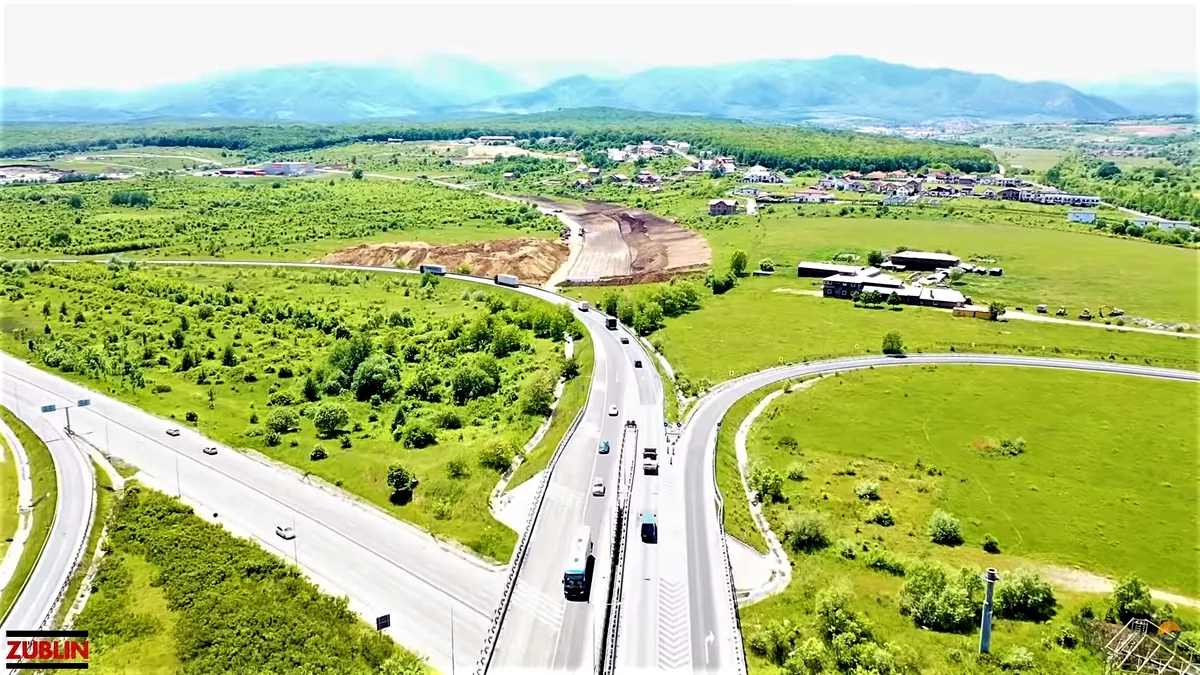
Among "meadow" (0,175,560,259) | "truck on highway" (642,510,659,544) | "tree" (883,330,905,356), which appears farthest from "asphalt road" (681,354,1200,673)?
"meadow" (0,175,560,259)

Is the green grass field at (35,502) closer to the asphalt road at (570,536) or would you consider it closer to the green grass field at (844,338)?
the asphalt road at (570,536)

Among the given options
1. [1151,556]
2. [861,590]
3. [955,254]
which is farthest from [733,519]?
[955,254]

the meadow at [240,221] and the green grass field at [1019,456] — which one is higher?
the meadow at [240,221]

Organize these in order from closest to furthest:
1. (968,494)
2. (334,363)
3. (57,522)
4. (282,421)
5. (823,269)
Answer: (57,522) → (968,494) → (282,421) → (334,363) → (823,269)

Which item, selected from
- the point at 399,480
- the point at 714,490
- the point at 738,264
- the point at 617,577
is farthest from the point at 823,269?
the point at 617,577

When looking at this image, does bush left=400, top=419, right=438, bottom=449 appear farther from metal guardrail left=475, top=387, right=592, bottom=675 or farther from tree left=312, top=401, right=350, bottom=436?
metal guardrail left=475, top=387, right=592, bottom=675

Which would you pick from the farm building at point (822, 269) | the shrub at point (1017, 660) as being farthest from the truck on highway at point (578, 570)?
the farm building at point (822, 269)

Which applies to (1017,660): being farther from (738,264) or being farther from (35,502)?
(738,264)

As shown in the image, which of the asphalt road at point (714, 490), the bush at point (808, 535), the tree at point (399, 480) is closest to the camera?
the asphalt road at point (714, 490)
